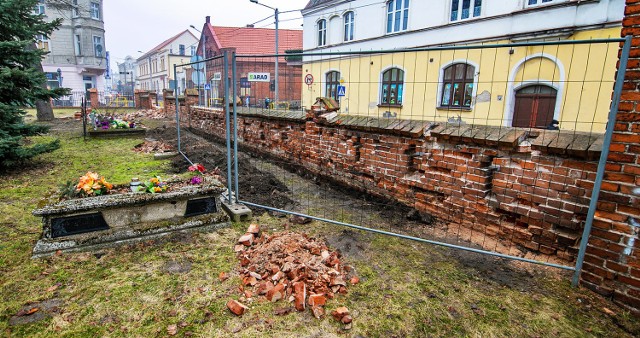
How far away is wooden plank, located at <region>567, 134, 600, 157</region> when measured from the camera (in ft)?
10.0

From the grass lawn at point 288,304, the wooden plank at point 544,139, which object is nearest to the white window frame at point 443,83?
the wooden plank at point 544,139

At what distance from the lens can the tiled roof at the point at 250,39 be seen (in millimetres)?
36156

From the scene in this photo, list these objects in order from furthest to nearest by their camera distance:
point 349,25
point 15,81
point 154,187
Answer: point 349,25 → point 15,81 → point 154,187

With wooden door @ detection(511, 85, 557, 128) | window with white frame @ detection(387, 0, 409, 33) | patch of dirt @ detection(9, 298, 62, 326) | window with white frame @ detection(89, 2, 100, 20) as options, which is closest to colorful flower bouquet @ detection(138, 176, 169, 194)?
patch of dirt @ detection(9, 298, 62, 326)

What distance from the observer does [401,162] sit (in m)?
4.92

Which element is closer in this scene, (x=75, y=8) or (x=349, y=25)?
(x=75, y=8)

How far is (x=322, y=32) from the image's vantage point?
76.7ft

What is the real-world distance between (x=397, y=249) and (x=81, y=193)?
372 centimetres

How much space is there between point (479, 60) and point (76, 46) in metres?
41.3

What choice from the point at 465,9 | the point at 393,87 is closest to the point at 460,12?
the point at 465,9

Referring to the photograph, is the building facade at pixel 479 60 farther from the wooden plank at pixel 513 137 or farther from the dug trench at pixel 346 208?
the wooden plank at pixel 513 137

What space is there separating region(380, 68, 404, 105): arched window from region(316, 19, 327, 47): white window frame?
7022 mm

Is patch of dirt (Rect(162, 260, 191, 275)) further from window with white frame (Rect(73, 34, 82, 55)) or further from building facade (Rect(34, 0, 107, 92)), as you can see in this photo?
window with white frame (Rect(73, 34, 82, 55))

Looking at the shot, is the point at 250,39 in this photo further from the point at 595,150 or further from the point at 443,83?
the point at 595,150
